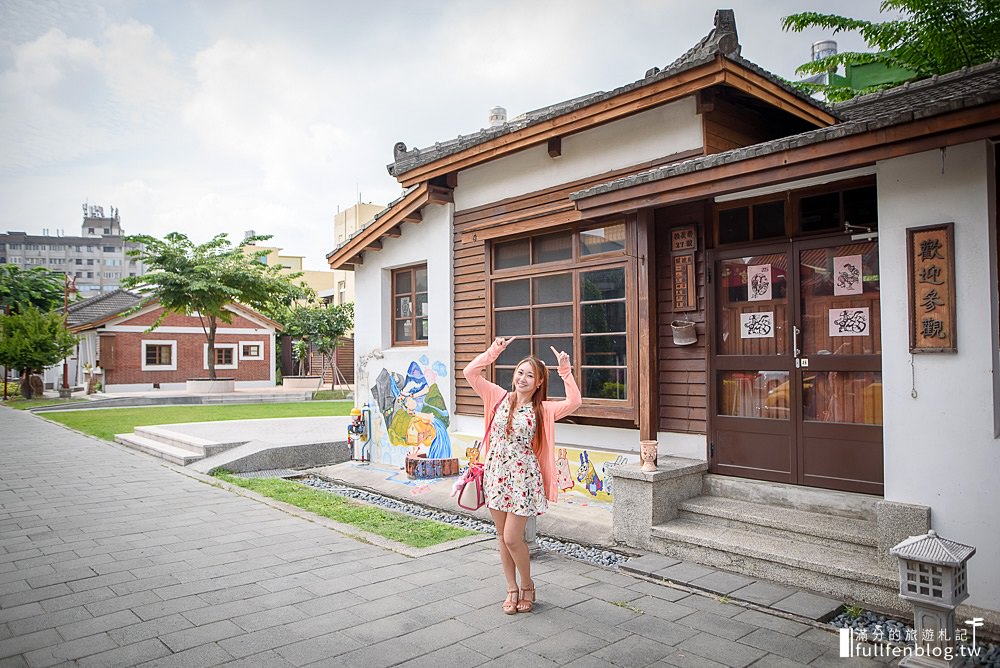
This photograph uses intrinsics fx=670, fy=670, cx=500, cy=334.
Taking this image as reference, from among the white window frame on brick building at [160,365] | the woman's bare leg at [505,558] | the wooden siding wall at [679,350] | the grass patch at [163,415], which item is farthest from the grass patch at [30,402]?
the woman's bare leg at [505,558]

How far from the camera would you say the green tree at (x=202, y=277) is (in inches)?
1071

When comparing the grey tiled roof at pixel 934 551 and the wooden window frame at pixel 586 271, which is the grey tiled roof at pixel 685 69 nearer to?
A: the wooden window frame at pixel 586 271

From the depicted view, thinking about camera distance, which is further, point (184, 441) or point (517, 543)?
point (184, 441)

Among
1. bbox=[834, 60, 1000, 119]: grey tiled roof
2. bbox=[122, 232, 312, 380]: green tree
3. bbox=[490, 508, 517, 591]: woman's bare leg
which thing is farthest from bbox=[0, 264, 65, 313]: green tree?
bbox=[834, 60, 1000, 119]: grey tiled roof

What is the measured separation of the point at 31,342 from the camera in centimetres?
2648

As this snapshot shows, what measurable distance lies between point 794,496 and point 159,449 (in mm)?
10375

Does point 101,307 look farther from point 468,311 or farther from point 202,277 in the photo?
point 468,311

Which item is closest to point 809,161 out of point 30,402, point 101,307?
point 30,402

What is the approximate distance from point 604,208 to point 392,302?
5068 mm

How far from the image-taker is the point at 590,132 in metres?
7.56

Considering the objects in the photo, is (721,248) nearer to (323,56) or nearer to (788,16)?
(323,56)

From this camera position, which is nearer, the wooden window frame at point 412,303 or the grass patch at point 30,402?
the wooden window frame at point 412,303

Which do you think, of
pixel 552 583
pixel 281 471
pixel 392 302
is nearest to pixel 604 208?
pixel 552 583

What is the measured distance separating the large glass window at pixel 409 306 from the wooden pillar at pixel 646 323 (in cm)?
419
